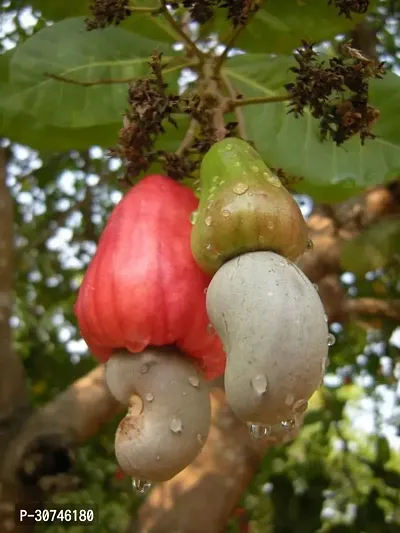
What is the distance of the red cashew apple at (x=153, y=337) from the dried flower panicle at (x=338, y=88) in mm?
159

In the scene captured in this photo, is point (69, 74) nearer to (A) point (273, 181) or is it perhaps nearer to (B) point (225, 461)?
(A) point (273, 181)

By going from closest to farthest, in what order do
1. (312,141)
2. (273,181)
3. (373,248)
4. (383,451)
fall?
(273,181)
(312,141)
(373,248)
(383,451)

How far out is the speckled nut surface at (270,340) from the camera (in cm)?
45

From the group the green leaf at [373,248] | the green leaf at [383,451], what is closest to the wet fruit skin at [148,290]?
the green leaf at [373,248]

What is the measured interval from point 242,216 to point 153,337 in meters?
0.14

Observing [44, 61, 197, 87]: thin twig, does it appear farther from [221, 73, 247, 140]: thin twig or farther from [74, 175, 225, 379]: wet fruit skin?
[74, 175, 225, 379]: wet fruit skin

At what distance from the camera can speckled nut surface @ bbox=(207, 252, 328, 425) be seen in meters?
0.45

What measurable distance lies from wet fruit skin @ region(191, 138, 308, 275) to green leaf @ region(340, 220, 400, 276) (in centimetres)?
81

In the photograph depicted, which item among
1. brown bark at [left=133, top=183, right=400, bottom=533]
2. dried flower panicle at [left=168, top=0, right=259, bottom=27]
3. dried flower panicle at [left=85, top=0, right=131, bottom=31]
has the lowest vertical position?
brown bark at [left=133, top=183, right=400, bottom=533]

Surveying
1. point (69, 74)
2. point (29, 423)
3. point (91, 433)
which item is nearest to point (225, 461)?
point (91, 433)

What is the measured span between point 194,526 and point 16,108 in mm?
1014

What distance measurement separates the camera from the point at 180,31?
0.74 m

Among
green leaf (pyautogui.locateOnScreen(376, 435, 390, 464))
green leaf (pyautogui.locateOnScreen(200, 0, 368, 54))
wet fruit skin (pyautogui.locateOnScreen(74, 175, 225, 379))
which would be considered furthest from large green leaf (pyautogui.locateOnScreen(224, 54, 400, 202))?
green leaf (pyautogui.locateOnScreen(376, 435, 390, 464))

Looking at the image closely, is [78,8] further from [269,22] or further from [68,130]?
[269,22]
